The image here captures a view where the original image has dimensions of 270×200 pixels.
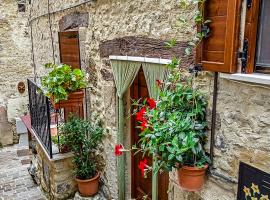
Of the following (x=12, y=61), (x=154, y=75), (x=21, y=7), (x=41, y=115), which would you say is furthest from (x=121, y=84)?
(x=21, y=7)

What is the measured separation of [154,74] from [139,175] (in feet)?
5.75

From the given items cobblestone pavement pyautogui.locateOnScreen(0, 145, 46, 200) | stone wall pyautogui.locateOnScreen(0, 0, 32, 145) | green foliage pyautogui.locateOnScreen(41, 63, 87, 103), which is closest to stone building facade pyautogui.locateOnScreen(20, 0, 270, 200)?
green foliage pyautogui.locateOnScreen(41, 63, 87, 103)

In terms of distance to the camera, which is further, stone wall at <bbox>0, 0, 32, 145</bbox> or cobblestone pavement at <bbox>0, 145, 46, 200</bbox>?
stone wall at <bbox>0, 0, 32, 145</bbox>

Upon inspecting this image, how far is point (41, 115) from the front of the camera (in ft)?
15.8

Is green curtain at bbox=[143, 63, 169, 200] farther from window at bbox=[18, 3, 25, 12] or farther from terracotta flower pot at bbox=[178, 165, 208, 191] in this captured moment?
window at bbox=[18, 3, 25, 12]

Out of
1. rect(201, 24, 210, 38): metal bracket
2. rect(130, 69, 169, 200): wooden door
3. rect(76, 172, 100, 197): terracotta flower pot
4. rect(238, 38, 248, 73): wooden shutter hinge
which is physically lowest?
rect(76, 172, 100, 197): terracotta flower pot

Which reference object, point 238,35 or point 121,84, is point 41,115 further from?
point 238,35

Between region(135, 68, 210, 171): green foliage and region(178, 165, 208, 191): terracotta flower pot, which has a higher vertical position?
region(135, 68, 210, 171): green foliage

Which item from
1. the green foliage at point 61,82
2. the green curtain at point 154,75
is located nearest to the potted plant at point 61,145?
the green foliage at point 61,82

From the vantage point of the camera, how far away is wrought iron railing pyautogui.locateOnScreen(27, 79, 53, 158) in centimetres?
424

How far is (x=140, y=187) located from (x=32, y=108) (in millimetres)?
2962

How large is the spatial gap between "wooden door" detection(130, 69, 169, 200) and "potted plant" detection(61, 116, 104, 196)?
0.64 m

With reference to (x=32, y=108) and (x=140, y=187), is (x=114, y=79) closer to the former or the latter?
(x=140, y=187)

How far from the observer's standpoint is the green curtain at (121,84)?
3.23 m
